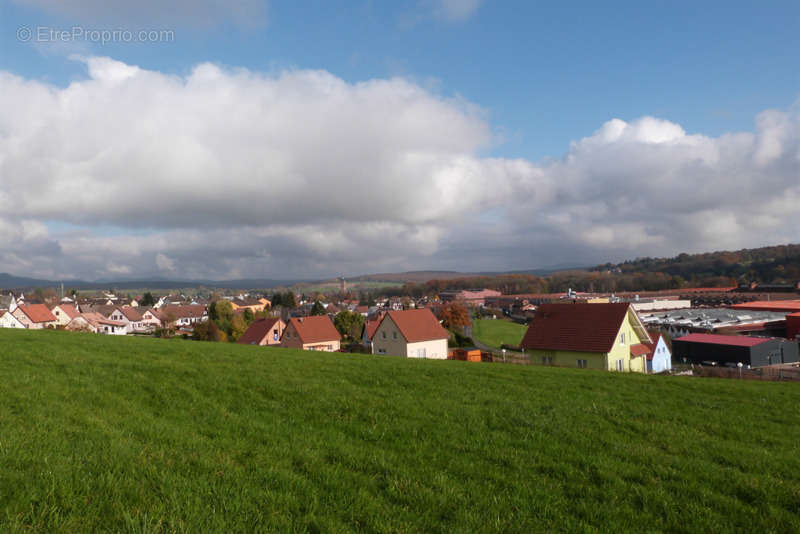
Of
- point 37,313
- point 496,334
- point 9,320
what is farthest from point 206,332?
point 496,334

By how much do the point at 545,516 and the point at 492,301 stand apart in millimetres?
171633

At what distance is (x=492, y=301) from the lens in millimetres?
172250

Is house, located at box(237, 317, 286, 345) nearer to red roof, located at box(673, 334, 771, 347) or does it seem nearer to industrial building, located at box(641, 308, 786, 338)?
red roof, located at box(673, 334, 771, 347)

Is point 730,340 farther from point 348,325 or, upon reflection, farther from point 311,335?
point 311,335

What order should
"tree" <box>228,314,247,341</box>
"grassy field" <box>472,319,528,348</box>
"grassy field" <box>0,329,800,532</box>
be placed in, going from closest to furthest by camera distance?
"grassy field" <box>0,329,800,532</box>, "tree" <box>228,314,247,341</box>, "grassy field" <box>472,319,528,348</box>

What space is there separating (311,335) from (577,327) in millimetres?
30649

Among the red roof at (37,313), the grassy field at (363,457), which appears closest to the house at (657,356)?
the grassy field at (363,457)

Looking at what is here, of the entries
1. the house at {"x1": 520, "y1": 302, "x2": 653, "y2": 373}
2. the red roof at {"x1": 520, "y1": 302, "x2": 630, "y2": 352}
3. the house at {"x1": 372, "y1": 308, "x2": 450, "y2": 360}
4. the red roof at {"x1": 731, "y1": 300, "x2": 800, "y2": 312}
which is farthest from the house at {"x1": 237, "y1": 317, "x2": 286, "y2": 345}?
the red roof at {"x1": 731, "y1": 300, "x2": 800, "y2": 312}

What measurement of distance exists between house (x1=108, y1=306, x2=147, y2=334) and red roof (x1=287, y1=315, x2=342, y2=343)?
67726 mm

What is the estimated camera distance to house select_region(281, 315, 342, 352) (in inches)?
→ 2007

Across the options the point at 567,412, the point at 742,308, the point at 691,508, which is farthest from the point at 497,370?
the point at 742,308

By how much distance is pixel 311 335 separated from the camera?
170 feet

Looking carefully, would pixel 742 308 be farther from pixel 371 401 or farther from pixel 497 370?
pixel 371 401

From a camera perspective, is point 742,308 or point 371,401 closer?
point 371,401
